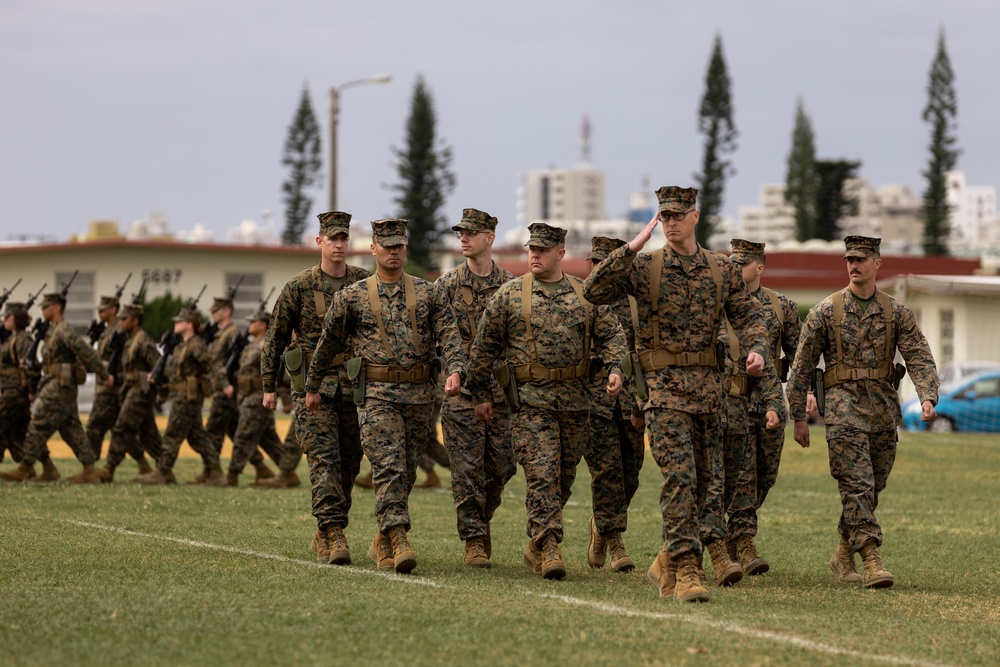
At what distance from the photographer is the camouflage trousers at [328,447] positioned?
10.7 metres

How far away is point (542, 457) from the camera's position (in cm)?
1011

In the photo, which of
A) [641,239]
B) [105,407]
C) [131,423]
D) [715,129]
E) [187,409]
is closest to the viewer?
[641,239]

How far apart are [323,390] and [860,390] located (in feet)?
11.5

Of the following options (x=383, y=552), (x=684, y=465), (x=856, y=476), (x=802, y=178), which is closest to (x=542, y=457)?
(x=684, y=465)

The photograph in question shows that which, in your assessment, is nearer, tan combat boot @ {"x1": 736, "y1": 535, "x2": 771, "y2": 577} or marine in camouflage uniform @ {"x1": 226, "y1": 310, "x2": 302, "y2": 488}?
tan combat boot @ {"x1": 736, "y1": 535, "x2": 771, "y2": 577}

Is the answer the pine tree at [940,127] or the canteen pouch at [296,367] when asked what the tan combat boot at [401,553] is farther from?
the pine tree at [940,127]

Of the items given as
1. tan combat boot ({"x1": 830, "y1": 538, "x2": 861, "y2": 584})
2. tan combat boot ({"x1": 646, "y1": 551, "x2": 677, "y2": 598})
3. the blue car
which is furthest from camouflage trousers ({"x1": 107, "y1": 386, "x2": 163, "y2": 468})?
the blue car

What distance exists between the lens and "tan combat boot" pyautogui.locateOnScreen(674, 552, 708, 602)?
9.12 metres

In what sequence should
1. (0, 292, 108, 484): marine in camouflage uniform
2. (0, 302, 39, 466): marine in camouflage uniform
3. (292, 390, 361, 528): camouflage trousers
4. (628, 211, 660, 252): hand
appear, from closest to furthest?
1. (628, 211, 660, 252): hand
2. (292, 390, 361, 528): camouflage trousers
3. (0, 292, 108, 484): marine in camouflage uniform
4. (0, 302, 39, 466): marine in camouflage uniform

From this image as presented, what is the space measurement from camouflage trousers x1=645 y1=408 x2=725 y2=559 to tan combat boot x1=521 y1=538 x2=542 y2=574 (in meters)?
1.19

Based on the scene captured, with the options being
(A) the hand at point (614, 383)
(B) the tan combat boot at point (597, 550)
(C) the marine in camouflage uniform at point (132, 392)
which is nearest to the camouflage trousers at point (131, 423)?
(C) the marine in camouflage uniform at point (132, 392)

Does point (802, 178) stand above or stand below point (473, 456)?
above

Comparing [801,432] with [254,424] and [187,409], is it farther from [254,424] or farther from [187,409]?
[187,409]

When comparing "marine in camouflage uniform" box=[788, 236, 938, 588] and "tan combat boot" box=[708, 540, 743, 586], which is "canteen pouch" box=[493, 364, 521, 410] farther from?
"marine in camouflage uniform" box=[788, 236, 938, 588]
